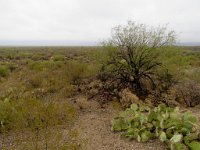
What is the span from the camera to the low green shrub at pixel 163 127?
6.51 metres

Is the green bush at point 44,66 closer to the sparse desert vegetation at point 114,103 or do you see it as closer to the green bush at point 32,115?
the sparse desert vegetation at point 114,103

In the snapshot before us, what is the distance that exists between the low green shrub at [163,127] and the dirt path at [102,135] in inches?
7.8

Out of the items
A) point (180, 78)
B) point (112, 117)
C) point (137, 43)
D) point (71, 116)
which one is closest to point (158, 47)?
point (137, 43)

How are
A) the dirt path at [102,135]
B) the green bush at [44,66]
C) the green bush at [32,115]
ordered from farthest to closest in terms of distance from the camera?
1. the green bush at [44,66]
2. the dirt path at [102,135]
3. the green bush at [32,115]

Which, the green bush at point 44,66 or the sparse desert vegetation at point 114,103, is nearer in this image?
the sparse desert vegetation at point 114,103

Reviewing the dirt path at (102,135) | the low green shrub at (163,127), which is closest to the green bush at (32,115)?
the dirt path at (102,135)

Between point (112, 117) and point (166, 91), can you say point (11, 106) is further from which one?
point (166, 91)

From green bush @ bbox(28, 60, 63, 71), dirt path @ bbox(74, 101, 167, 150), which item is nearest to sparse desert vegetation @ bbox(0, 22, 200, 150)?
dirt path @ bbox(74, 101, 167, 150)

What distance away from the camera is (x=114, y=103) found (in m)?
10.4

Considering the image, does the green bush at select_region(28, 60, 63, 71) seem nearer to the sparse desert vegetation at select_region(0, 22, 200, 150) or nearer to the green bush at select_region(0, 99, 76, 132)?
the sparse desert vegetation at select_region(0, 22, 200, 150)

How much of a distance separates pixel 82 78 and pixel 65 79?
858mm

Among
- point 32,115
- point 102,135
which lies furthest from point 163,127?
point 32,115

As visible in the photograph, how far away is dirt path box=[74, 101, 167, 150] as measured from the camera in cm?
682

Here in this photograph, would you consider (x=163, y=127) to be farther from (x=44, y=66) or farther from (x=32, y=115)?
(x=44, y=66)
